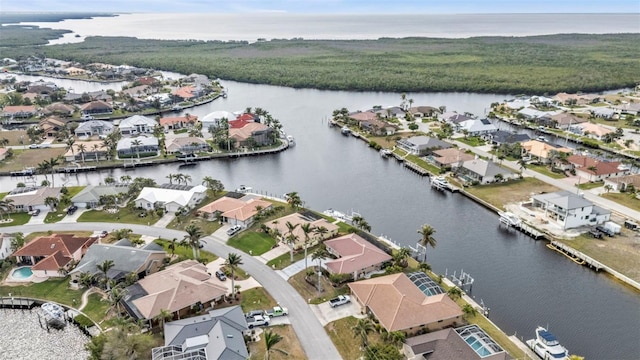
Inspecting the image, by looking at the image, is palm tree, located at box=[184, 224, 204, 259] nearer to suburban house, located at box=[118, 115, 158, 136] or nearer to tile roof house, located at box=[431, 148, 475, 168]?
tile roof house, located at box=[431, 148, 475, 168]

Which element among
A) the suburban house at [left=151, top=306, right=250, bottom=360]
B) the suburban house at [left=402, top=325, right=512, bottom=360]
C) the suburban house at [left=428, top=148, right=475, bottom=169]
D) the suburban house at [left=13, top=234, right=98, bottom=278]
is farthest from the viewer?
the suburban house at [left=428, top=148, right=475, bottom=169]

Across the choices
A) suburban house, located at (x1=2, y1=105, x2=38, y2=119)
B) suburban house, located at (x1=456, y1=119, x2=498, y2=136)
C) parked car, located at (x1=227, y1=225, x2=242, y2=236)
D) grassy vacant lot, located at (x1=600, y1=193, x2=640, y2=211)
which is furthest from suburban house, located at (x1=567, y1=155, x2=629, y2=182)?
suburban house, located at (x1=2, y1=105, x2=38, y2=119)

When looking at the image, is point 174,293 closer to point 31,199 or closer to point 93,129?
point 31,199

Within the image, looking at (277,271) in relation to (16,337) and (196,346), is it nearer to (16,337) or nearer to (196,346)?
(196,346)

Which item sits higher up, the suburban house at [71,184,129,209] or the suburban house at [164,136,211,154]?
the suburban house at [164,136,211,154]

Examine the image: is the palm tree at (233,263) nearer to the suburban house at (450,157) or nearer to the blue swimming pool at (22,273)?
the blue swimming pool at (22,273)

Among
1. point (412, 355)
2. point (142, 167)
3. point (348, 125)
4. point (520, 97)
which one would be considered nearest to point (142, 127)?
point (142, 167)

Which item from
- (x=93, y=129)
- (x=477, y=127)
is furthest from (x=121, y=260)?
(x=477, y=127)
